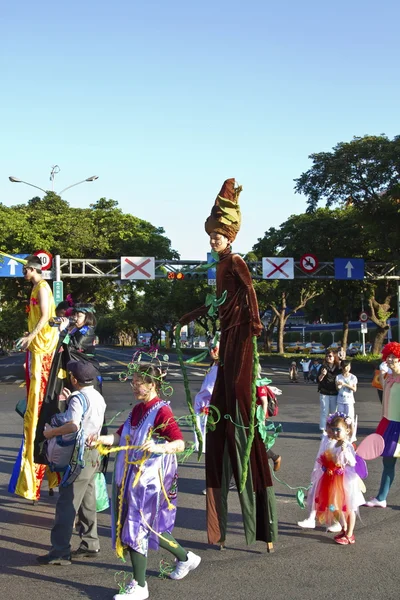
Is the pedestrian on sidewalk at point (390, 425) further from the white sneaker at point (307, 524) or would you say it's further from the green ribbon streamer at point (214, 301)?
the green ribbon streamer at point (214, 301)

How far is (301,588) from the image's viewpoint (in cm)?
447

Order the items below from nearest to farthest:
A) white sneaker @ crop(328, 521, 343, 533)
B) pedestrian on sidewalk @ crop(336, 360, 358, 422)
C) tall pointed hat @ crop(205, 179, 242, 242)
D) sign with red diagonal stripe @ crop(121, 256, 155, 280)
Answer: tall pointed hat @ crop(205, 179, 242, 242)
white sneaker @ crop(328, 521, 343, 533)
pedestrian on sidewalk @ crop(336, 360, 358, 422)
sign with red diagonal stripe @ crop(121, 256, 155, 280)

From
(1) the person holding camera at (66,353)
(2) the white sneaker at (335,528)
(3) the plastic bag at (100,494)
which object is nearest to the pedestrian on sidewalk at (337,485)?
(2) the white sneaker at (335,528)

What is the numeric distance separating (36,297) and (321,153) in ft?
80.4

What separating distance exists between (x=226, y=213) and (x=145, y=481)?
2.12m

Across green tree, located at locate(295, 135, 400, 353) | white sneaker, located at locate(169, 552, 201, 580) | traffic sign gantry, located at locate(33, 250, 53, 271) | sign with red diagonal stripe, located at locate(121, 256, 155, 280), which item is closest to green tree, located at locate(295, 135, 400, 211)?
green tree, located at locate(295, 135, 400, 353)

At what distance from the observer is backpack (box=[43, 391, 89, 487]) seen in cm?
488

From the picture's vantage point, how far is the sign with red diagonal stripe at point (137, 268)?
88.1 ft

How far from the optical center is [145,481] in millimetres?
4316

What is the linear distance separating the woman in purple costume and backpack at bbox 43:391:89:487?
14.7 inches

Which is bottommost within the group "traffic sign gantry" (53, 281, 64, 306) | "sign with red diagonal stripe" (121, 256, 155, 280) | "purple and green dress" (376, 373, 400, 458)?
"purple and green dress" (376, 373, 400, 458)

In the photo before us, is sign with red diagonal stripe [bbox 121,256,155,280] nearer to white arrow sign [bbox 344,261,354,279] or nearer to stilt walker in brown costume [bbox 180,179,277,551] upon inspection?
white arrow sign [bbox 344,261,354,279]

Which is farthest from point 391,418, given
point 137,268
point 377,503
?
point 137,268

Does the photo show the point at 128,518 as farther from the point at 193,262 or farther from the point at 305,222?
the point at 305,222
